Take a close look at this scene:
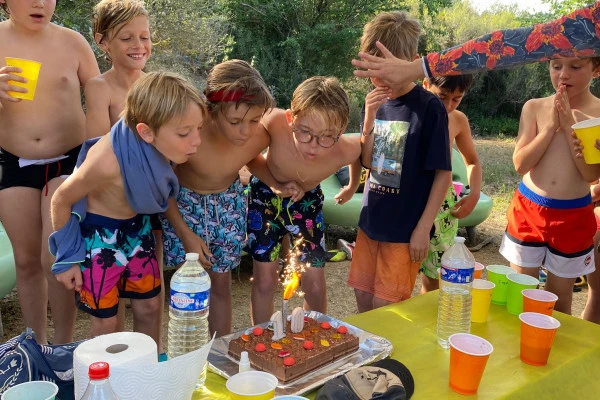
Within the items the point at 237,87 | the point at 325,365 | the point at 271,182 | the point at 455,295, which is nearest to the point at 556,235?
the point at 455,295

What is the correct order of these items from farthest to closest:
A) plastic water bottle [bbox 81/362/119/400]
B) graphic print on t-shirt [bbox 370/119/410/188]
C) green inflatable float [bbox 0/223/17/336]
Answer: green inflatable float [bbox 0/223/17/336]
graphic print on t-shirt [bbox 370/119/410/188]
plastic water bottle [bbox 81/362/119/400]

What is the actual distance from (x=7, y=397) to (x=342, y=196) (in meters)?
2.32

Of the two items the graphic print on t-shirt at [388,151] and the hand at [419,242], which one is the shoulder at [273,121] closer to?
the graphic print on t-shirt at [388,151]

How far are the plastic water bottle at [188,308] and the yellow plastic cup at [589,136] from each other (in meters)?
2.02

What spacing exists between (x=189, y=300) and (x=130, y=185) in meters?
0.72

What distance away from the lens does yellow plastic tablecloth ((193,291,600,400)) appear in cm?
174

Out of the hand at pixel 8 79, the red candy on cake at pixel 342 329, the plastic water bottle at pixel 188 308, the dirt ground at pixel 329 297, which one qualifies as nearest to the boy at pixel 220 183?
the plastic water bottle at pixel 188 308

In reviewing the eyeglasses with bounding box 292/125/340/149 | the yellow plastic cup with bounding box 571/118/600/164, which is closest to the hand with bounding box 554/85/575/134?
the yellow plastic cup with bounding box 571/118/600/164

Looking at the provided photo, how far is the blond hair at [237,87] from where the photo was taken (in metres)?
2.46

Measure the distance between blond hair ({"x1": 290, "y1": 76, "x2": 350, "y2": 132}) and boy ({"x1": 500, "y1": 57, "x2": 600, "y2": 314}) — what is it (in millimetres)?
1304

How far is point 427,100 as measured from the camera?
2.85 meters

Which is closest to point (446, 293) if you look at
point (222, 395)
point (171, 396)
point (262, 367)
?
point (262, 367)

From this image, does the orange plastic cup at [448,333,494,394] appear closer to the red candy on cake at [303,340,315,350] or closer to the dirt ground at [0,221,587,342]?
the red candy on cake at [303,340,315,350]

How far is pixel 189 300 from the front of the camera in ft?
5.63
